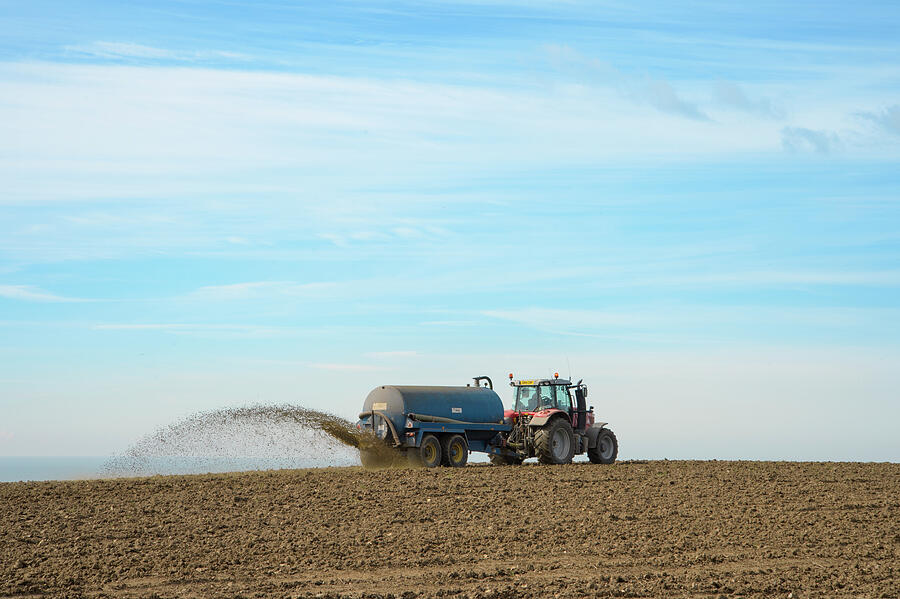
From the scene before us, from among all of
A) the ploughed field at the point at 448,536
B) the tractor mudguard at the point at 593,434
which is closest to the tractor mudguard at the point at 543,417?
the tractor mudguard at the point at 593,434

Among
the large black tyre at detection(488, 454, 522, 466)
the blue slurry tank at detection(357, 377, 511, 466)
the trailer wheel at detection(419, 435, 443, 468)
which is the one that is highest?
the blue slurry tank at detection(357, 377, 511, 466)

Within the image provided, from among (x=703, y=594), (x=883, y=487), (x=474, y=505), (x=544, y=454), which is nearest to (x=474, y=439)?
(x=544, y=454)

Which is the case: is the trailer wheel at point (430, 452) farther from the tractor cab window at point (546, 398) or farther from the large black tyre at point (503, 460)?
the tractor cab window at point (546, 398)

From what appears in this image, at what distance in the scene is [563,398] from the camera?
82.6 ft

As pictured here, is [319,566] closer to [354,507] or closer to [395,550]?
[395,550]

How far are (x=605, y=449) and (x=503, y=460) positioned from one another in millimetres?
2883

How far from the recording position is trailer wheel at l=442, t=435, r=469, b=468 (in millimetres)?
23453

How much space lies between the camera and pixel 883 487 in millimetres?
20938

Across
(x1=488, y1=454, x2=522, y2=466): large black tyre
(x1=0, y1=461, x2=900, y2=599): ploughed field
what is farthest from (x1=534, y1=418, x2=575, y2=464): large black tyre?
(x1=0, y1=461, x2=900, y2=599): ploughed field

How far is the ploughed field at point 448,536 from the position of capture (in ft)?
39.4

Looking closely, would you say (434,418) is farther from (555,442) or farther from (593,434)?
(593,434)

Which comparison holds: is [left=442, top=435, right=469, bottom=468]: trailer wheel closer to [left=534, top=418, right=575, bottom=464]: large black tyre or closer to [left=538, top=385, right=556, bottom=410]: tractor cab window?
[left=534, top=418, right=575, bottom=464]: large black tyre

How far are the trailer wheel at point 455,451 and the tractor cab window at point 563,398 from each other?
9.38 feet

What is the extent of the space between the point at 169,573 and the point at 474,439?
1262cm
